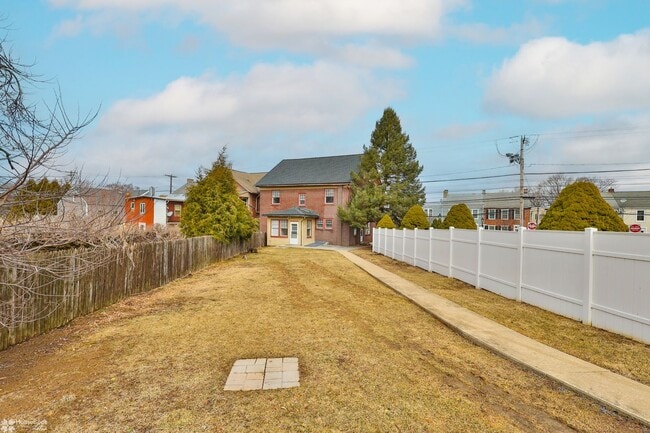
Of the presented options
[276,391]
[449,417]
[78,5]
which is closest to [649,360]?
[449,417]

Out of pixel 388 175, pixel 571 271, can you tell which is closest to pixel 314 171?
pixel 388 175

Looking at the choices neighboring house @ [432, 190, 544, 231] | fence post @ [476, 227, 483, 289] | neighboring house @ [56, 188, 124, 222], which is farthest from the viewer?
neighboring house @ [432, 190, 544, 231]

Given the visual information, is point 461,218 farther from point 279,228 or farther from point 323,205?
point 279,228

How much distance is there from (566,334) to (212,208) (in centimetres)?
1698

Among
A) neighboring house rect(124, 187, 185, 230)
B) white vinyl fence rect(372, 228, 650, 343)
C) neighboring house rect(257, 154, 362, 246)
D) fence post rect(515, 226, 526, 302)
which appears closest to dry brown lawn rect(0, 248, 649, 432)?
white vinyl fence rect(372, 228, 650, 343)

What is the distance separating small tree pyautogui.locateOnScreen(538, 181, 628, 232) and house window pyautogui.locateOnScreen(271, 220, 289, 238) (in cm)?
2839

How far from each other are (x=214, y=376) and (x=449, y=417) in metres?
2.72

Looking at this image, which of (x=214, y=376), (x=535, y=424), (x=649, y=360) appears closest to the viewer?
(x=535, y=424)

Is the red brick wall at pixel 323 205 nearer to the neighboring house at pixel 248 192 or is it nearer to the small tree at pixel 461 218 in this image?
the neighboring house at pixel 248 192

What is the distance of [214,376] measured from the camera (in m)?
4.55

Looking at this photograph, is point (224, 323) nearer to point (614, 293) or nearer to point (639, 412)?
point (639, 412)

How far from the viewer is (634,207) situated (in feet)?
175

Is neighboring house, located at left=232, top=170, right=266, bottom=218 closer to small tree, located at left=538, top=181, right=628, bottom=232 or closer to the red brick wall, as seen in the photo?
the red brick wall

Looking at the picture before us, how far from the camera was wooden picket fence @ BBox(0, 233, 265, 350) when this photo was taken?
5812mm
